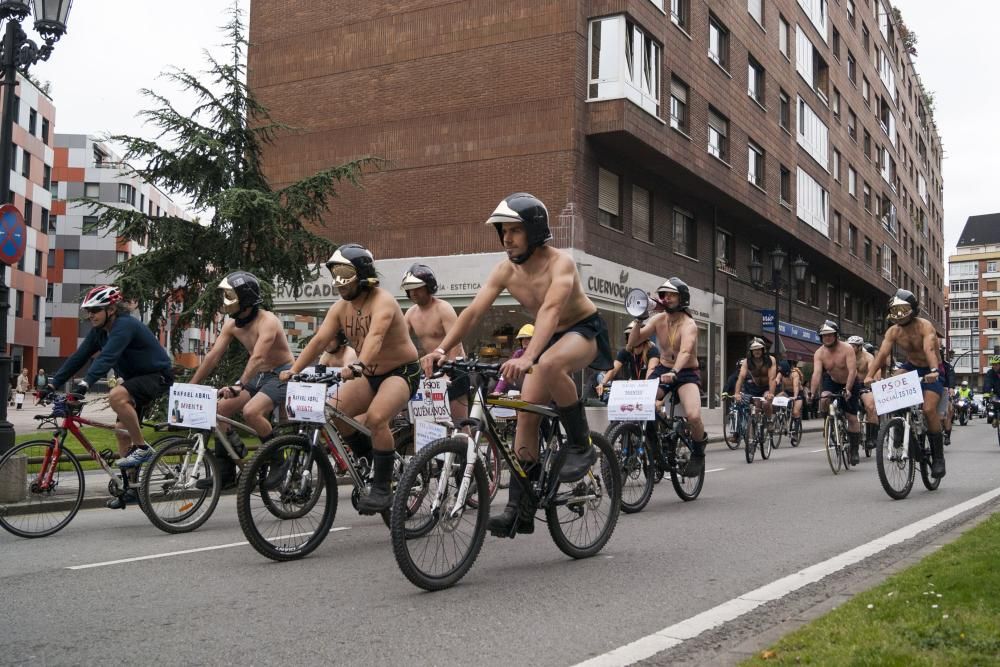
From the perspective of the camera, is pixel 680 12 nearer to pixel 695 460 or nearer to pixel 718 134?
pixel 718 134

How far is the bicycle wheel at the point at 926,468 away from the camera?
32.6ft

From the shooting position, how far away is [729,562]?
6.12 m

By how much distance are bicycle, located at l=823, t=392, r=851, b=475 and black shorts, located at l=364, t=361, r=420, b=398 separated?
7423mm

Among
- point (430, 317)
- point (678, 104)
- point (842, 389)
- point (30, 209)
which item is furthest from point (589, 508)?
point (30, 209)

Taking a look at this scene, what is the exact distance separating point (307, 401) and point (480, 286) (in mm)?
18927

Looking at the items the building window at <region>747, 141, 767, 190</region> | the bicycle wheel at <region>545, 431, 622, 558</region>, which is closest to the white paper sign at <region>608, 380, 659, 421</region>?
the bicycle wheel at <region>545, 431, 622, 558</region>

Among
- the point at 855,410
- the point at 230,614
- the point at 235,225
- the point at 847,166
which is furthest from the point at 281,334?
the point at 847,166

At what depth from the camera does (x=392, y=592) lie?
5.20m

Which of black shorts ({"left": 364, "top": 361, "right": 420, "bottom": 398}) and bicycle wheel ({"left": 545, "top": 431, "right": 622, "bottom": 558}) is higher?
black shorts ({"left": 364, "top": 361, "right": 420, "bottom": 398})

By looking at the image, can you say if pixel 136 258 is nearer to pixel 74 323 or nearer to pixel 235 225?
pixel 235 225

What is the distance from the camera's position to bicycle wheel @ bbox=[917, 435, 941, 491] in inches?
392

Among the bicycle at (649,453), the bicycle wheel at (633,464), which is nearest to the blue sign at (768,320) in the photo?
the bicycle at (649,453)

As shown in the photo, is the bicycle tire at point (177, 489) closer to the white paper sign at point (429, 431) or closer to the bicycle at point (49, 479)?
the bicycle at point (49, 479)

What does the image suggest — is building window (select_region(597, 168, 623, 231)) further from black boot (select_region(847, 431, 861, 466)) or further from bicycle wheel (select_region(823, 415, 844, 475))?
bicycle wheel (select_region(823, 415, 844, 475))
